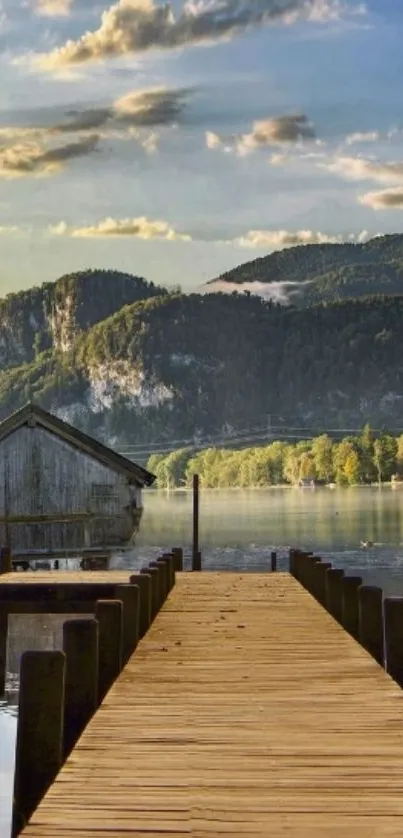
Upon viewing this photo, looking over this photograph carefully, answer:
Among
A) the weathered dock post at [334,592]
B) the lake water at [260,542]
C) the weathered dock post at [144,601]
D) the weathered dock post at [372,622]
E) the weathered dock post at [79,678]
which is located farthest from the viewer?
the lake water at [260,542]

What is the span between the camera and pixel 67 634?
10.3 metres

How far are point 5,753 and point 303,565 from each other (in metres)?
6.34

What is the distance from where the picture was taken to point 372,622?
1375cm

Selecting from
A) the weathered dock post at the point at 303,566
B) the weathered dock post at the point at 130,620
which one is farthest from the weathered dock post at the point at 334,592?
the weathered dock post at the point at 303,566

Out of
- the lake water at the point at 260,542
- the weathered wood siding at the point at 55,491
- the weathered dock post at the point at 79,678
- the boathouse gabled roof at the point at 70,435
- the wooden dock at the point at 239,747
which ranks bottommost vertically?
the lake water at the point at 260,542

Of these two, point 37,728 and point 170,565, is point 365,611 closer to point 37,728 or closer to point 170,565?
point 37,728

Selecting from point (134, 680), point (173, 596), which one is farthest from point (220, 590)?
point (134, 680)

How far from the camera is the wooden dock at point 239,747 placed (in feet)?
22.7

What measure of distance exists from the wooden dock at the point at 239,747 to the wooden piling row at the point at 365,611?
0.73ft

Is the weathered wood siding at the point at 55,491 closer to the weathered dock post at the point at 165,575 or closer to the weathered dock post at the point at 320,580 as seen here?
the weathered dock post at the point at 165,575

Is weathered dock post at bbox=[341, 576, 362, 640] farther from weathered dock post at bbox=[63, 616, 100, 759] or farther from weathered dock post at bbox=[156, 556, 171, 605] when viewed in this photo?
weathered dock post at bbox=[63, 616, 100, 759]

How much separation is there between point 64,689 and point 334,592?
870 cm

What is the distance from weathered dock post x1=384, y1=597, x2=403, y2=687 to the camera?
11859 millimetres

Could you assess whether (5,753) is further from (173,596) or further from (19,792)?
(19,792)
